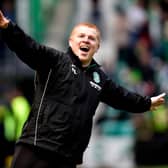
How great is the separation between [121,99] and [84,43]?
0.81 metres

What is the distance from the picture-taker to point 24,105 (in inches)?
572

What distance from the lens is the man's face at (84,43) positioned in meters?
8.96

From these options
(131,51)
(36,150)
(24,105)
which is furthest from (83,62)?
(131,51)

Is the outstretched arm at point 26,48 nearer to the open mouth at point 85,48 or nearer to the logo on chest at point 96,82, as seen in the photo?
the open mouth at point 85,48

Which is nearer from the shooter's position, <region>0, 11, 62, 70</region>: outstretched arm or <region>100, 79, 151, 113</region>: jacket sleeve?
<region>0, 11, 62, 70</region>: outstretched arm

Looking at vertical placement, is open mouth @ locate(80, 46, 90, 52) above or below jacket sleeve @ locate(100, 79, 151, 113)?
above

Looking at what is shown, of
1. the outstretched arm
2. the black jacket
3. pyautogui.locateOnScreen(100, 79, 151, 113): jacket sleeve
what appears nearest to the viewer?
the outstretched arm

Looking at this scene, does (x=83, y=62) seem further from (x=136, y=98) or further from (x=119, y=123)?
(x=119, y=123)

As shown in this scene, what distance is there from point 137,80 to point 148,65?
0.37 m

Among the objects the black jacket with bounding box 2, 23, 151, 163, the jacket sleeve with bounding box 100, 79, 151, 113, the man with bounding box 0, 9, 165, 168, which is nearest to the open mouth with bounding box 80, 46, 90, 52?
the man with bounding box 0, 9, 165, 168

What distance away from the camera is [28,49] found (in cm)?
850

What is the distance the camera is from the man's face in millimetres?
8961

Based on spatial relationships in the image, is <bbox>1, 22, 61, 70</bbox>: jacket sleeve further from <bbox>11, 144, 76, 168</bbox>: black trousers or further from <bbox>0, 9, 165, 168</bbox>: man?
<bbox>11, 144, 76, 168</bbox>: black trousers

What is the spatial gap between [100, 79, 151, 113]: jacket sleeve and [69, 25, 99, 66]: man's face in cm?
39
